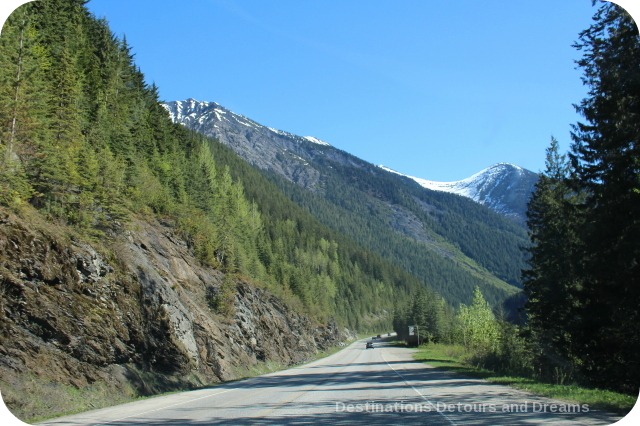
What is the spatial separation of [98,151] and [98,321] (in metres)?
14.9

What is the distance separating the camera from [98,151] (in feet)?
103

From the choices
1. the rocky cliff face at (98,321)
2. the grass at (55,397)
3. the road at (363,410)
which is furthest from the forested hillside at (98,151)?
the road at (363,410)

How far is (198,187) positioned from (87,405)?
39.8 meters

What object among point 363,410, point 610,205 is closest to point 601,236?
point 610,205

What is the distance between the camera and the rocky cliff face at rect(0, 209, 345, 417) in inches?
628

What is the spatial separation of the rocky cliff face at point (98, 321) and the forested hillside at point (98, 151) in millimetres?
1827

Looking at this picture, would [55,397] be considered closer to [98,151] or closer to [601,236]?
[601,236]

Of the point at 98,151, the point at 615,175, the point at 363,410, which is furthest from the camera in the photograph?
the point at 98,151

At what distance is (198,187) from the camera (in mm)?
55000

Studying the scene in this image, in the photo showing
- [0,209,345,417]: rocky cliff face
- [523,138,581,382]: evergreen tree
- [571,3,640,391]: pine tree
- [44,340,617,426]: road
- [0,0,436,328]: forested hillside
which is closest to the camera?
[44,340,617,426]: road

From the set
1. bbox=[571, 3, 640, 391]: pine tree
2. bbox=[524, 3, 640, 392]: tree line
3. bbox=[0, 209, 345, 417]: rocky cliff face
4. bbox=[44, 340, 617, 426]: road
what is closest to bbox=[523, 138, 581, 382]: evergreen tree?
bbox=[524, 3, 640, 392]: tree line

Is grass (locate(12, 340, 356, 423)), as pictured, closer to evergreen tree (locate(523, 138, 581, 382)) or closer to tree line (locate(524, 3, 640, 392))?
tree line (locate(524, 3, 640, 392))

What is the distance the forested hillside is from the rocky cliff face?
1.83 meters

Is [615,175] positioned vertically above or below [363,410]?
above
